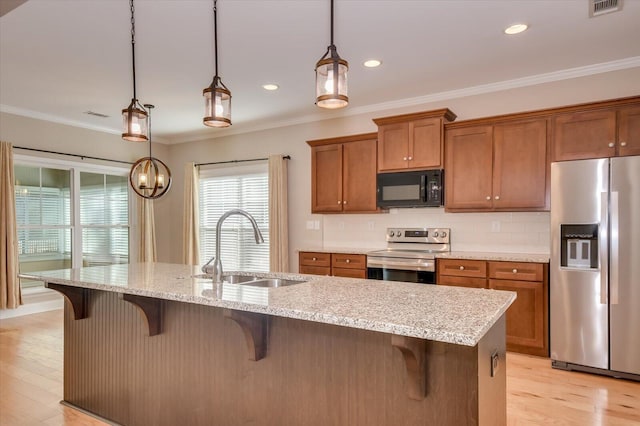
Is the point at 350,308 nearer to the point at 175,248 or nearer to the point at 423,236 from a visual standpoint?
the point at 423,236

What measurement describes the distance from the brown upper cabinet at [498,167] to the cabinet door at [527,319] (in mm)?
750

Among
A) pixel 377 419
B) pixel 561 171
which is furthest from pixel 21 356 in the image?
pixel 561 171

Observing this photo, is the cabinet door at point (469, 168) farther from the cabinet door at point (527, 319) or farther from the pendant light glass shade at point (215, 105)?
the pendant light glass shade at point (215, 105)

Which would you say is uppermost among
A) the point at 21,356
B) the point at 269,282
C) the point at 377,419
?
the point at 269,282

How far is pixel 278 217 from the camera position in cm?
557

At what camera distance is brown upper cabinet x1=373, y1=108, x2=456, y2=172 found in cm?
420

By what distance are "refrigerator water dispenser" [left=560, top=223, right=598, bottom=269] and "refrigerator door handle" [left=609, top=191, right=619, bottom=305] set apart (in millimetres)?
105

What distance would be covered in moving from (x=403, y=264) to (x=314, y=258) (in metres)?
1.14

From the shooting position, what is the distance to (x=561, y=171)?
3.37 m

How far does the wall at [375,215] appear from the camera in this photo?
3916 mm

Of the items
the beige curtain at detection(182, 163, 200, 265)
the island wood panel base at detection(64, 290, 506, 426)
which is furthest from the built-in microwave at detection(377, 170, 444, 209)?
the beige curtain at detection(182, 163, 200, 265)

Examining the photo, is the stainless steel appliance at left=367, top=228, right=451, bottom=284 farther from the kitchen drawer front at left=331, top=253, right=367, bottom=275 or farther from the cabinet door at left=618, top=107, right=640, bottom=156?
the cabinet door at left=618, top=107, right=640, bottom=156

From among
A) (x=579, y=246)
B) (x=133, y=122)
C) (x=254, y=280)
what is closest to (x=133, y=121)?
(x=133, y=122)

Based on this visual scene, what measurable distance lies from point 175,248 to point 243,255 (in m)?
1.57
